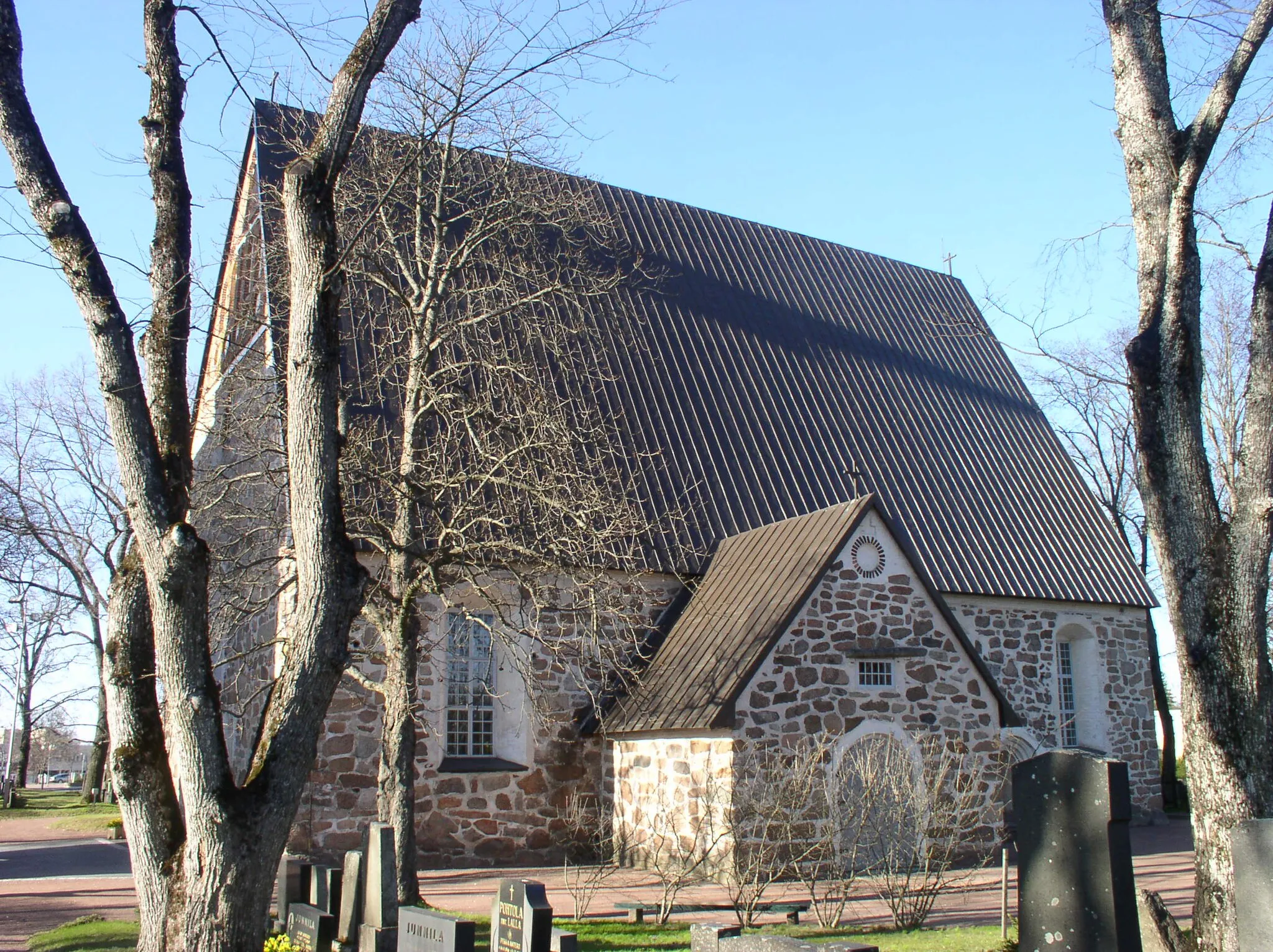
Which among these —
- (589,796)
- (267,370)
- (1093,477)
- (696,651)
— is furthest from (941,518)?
(1093,477)

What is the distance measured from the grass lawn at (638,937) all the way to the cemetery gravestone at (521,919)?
56.8 inches

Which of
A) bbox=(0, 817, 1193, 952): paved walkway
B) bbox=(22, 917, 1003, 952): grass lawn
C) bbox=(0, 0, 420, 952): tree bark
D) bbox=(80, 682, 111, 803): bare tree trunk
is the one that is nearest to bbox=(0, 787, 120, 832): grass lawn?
bbox=(80, 682, 111, 803): bare tree trunk

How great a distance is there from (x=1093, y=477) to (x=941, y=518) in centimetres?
1282

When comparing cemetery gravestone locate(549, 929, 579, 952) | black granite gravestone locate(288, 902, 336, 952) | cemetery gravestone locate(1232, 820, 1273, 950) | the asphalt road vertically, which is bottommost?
the asphalt road

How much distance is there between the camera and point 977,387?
19938 mm

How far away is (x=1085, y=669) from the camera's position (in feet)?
56.1

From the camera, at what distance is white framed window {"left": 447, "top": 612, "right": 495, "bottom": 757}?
13055mm

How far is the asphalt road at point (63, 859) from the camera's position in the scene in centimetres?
1373

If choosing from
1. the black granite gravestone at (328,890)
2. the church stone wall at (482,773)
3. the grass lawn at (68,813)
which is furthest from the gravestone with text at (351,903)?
the grass lawn at (68,813)

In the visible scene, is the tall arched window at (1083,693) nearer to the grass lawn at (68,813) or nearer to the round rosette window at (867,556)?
the round rosette window at (867,556)

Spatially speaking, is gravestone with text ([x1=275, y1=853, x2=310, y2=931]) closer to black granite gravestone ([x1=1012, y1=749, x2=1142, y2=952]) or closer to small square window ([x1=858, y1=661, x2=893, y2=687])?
black granite gravestone ([x1=1012, y1=749, x2=1142, y2=952])

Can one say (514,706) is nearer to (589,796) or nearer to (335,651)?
(589,796)

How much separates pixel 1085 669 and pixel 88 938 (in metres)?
14.0

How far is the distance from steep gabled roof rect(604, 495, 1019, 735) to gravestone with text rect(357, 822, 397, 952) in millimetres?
4341
